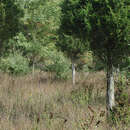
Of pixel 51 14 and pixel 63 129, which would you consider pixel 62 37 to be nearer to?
pixel 51 14

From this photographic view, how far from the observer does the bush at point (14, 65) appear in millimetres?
12055

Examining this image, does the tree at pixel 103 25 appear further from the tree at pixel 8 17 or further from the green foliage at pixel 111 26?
the tree at pixel 8 17

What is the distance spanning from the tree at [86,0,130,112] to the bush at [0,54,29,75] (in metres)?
7.92

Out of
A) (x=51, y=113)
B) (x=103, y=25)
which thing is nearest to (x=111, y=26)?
(x=103, y=25)

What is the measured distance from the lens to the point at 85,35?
Answer: 4871mm

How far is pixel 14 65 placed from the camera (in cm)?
1210

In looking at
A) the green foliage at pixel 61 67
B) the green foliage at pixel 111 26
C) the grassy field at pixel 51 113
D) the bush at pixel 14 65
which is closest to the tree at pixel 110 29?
the green foliage at pixel 111 26

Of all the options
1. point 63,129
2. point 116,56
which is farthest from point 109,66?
point 63,129

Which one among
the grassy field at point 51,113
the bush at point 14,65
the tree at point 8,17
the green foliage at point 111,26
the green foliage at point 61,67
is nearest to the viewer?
the grassy field at point 51,113

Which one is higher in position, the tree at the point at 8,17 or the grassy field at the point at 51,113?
the tree at the point at 8,17

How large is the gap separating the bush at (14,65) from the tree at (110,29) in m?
7.92

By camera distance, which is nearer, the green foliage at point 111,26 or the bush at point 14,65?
the green foliage at point 111,26

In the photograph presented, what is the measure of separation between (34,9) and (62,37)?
5.89 m

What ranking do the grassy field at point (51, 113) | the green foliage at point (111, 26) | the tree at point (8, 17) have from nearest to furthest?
the grassy field at point (51, 113) < the green foliage at point (111, 26) < the tree at point (8, 17)
